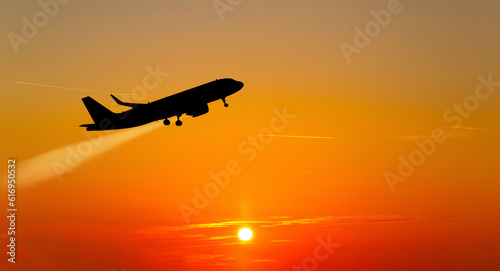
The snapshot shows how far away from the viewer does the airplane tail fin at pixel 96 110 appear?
4737 inches

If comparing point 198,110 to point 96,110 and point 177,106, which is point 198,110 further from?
point 96,110

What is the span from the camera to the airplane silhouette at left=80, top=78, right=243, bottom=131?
10712 cm

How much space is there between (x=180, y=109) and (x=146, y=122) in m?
7.65

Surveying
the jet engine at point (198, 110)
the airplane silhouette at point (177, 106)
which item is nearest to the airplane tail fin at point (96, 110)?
the airplane silhouette at point (177, 106)

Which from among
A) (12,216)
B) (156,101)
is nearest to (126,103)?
(156,101)

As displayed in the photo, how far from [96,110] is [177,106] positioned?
2192cm

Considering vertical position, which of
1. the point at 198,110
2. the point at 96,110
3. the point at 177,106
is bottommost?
the point at 198,110

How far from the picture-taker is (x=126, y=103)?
108 metres

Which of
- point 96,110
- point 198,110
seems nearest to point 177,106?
point 198,110

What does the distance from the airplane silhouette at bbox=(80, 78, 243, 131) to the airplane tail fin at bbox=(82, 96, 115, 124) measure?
4.44 meters

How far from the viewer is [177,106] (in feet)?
353

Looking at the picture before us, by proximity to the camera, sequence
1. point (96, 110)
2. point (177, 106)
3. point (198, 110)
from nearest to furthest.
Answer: point (198, 110) < point (177, 106) < point (96, 110)

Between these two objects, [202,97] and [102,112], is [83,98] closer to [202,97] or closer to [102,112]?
[102,112]

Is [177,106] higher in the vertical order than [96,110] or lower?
lower
